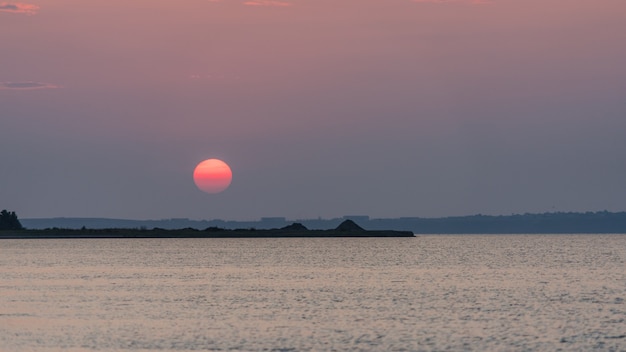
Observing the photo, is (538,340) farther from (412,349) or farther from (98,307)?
(98,307)

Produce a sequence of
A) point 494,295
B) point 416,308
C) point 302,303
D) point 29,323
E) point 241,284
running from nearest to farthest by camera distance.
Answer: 1. point 29,323
2. point 416,308
3. point 302,303
4. point 494,295
5. point 241,284

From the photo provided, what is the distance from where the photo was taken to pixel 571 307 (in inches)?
2857

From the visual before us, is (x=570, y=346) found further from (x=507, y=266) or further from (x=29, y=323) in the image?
(x=507, y=266)

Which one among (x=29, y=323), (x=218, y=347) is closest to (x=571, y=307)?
(x=218, y=347)

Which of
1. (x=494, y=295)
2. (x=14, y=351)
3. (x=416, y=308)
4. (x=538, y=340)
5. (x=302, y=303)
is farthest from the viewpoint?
(x=494, y=295)

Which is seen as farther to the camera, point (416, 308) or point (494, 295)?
point (494, 295)

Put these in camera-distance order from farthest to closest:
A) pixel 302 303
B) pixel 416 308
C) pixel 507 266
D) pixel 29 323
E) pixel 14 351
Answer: pixel 507 266 → pixel 302 303 → pixel 416 308 → pixel 29 323 → pixel 14 351

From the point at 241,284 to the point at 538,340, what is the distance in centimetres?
4840

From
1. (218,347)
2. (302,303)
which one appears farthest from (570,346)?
(302,303)

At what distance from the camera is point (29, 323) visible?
62031mm

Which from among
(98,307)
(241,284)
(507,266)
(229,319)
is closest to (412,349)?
(229,319)

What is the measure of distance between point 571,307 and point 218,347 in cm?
3124

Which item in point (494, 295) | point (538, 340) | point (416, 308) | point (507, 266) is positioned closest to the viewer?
point (538, 340)

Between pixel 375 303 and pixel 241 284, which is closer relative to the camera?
pixel 375 303
